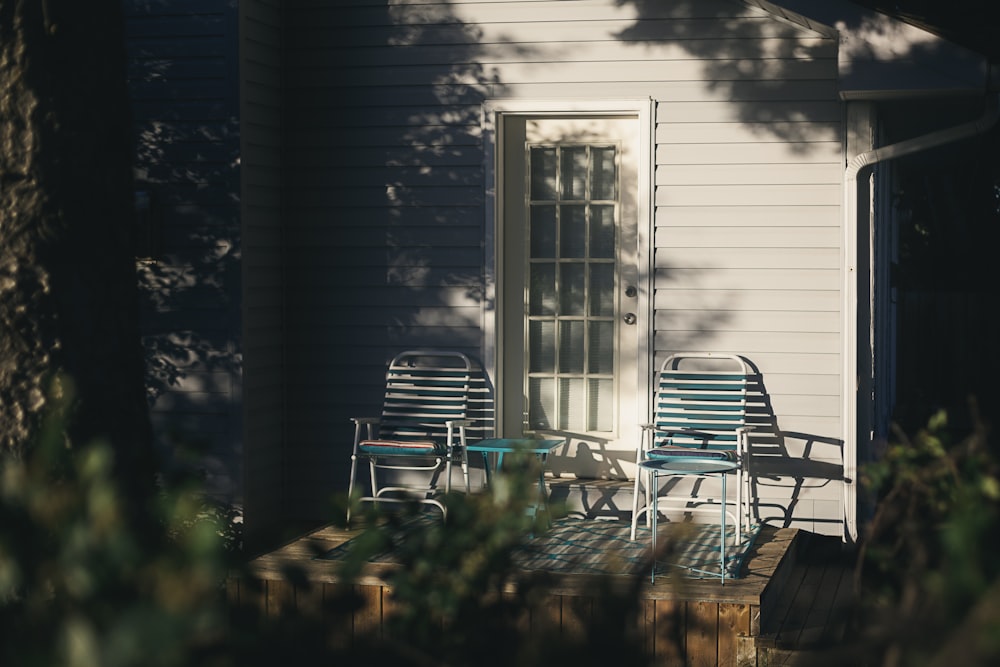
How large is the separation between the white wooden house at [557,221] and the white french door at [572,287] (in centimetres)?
1

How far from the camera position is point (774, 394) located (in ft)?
20.8

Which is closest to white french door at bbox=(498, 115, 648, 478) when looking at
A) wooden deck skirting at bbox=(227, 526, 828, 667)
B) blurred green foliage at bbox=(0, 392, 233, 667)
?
wooden deck skirting at bbox=(227, 526, 828, 667)

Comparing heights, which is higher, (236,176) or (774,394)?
(236,176)

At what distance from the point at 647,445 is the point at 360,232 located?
1825 millimetres

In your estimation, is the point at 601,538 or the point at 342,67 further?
the point at 342,67

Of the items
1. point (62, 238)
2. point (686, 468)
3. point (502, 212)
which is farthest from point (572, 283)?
point (62, 238)

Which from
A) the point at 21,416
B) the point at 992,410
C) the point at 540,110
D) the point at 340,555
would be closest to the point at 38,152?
the point at 21,416

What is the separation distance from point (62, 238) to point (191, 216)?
324 cm

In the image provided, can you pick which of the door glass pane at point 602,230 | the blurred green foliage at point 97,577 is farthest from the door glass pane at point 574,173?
the blurred green foliage at point 97,577

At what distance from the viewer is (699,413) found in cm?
626

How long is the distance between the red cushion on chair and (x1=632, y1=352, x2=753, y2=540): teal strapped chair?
0.99 meters

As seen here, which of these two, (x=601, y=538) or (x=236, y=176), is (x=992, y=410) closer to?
(x=601, y=538)

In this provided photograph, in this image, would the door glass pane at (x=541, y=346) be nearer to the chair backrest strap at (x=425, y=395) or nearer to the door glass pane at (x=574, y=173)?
the chair backrest strap at (x=425, y=395)

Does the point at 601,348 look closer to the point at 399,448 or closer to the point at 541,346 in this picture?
the point at 541,346
